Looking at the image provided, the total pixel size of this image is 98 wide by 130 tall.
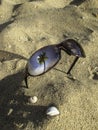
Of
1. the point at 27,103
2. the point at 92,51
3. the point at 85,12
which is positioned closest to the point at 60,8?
the point at 85,12

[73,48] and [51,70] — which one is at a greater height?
[73,48]

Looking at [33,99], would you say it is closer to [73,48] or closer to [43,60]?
[43,60]

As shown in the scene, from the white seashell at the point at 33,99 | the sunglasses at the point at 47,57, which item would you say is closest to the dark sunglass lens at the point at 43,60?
the sunglasses at the point at 47,57

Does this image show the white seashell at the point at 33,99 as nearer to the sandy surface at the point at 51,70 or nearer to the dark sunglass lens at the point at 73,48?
the sandy surface at the point at 51,70

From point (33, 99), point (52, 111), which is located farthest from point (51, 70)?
point (52, 111)

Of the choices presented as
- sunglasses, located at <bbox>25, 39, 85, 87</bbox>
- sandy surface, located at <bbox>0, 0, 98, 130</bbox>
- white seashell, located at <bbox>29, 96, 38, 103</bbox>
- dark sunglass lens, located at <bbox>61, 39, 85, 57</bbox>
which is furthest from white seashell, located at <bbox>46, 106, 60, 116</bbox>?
dark sunglass lens, located at <bbox>61, 39, 85, 57</bbox>
